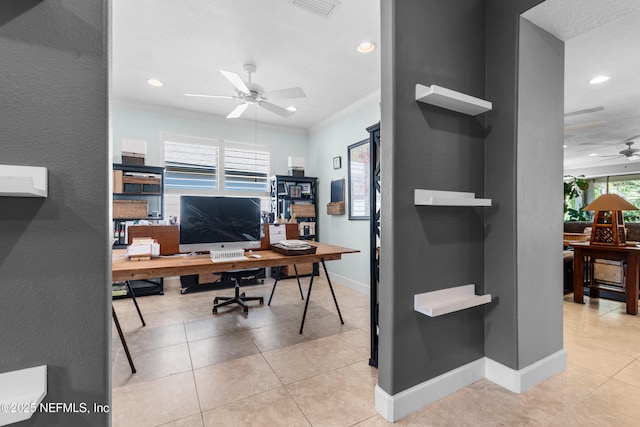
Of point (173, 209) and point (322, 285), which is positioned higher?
point (173, 209)

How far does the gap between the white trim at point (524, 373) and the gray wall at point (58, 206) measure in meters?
2.13

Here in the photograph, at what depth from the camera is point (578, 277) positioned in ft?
12.1

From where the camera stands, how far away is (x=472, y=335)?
1936mm

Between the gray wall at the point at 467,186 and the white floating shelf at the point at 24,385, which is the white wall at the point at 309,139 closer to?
the gray wall at the point at 467,186

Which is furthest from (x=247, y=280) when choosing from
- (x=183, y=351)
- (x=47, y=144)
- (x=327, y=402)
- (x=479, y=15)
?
(x=479, y=15)

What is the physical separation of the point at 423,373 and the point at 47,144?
6.74ft

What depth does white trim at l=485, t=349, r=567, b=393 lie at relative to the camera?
1.81m

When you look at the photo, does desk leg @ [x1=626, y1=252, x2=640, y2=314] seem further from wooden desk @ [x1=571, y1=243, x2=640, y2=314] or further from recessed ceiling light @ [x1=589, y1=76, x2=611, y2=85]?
recessed ceiling light @ [x1=589, y1=76, x2=611, y2=85]

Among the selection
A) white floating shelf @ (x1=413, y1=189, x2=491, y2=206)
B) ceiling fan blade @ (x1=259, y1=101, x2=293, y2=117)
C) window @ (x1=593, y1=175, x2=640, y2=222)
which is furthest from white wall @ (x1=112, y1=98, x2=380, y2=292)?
window @ (x1=593, y1=175, x2=640, y2=222)

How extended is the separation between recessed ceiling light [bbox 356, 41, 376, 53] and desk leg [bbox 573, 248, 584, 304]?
3612mm

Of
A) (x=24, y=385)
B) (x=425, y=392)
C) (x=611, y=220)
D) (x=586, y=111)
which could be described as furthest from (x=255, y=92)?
(x=586, y=111)

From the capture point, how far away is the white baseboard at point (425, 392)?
159 centimetres

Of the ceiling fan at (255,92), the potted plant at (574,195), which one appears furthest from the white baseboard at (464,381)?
the potted plant at (574,195)

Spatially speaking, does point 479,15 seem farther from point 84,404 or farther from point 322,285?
point 322,285
